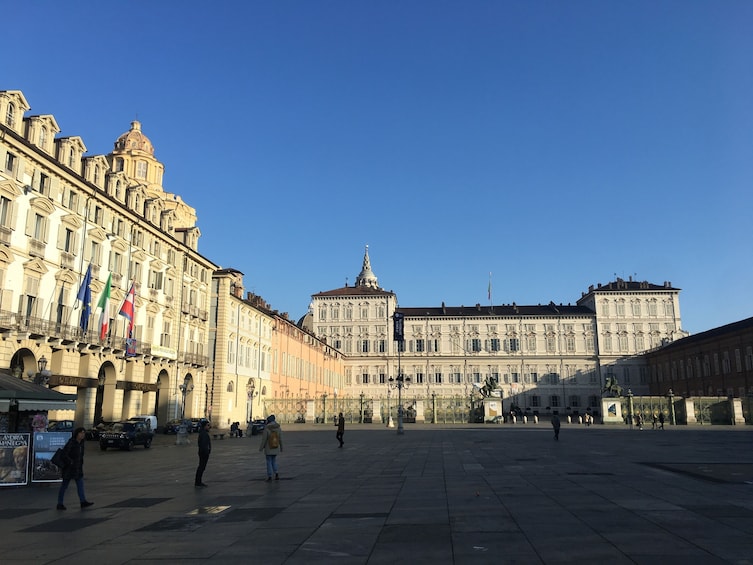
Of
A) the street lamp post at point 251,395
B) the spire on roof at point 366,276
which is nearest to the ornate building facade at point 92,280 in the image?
the street lamp post at point 251,395

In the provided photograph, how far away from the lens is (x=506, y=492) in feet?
45.8

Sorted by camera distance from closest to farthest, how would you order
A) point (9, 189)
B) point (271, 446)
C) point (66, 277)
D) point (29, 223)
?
point (271, 446)
point (9, 189)
point (29, 223)
point (66, 277)

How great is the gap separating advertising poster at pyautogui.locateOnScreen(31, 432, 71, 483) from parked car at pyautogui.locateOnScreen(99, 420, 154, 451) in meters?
14.9

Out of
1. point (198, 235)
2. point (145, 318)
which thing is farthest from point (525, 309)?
point (145, 318)

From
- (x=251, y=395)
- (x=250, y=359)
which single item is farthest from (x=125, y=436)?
(x=250, y=359)

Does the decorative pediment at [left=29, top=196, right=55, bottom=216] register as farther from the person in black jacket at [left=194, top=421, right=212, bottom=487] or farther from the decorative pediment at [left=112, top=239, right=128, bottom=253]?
the person in black jacket at [left=194, top=421, right=212, bottom=487]

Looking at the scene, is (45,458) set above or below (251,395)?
below

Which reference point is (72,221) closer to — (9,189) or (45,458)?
(9,189)

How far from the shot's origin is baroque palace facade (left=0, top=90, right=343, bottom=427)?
111 ft

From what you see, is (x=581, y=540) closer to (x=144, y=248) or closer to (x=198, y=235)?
(x=144, y=248)

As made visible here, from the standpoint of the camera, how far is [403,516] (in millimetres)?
11156

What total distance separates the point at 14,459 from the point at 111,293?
93.0 feet

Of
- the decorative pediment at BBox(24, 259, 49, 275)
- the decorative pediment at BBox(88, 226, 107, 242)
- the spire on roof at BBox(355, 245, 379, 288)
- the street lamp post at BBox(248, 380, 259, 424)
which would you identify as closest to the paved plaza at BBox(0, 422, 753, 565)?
the decorative pediment at BBox(24, 259, 49, 275)

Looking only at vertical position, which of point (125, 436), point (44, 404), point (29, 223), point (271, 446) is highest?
point (29, 223)
